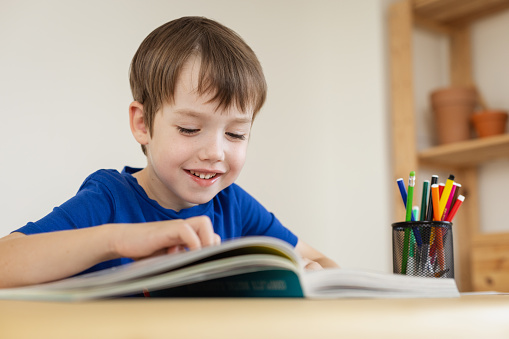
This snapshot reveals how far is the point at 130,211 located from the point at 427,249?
0.49m

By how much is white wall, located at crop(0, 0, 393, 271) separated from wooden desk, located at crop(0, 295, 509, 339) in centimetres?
145

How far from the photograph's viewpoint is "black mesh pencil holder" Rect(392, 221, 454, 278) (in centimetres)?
87

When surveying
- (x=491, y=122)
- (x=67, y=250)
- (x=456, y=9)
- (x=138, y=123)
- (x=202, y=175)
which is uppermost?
(x=456, y=9)

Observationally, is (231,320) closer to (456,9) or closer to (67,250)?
(67,250)

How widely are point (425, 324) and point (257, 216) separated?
2.73 feet

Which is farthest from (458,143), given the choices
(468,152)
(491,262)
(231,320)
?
(231,320)

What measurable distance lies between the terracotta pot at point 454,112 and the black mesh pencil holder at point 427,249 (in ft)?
5.39

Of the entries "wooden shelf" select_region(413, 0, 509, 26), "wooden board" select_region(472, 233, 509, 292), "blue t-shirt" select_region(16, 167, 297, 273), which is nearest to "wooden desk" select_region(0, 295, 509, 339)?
"blue t-shirt" select_region(16, 167, 297, 273)

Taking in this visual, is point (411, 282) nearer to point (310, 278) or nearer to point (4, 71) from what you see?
point (310, 278)

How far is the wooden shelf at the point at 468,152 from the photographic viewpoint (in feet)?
7.41

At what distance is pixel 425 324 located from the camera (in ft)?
1.33

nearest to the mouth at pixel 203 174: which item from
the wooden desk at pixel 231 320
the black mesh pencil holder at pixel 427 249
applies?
the black mesh pencil holder at pixel 427 249

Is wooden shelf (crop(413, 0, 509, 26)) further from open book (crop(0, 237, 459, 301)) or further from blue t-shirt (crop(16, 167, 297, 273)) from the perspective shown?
open book (crop(0, 237, 459, 301))

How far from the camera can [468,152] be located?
237 cm
